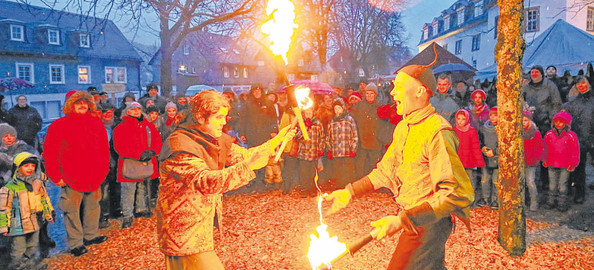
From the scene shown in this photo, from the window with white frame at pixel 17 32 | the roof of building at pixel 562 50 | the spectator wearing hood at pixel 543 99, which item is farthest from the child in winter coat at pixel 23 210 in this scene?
Answer: the window with white frame at pixel 17 32

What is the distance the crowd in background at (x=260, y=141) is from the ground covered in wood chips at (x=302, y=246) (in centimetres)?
41

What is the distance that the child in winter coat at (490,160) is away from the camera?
731 centimetres

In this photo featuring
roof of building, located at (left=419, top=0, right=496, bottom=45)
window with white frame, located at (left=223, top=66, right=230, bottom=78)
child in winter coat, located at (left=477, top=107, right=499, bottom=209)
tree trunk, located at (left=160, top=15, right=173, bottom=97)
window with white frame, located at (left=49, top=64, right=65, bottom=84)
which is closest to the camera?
child in winter coat, located at (left=477, top=107, right=499, bottom=209)

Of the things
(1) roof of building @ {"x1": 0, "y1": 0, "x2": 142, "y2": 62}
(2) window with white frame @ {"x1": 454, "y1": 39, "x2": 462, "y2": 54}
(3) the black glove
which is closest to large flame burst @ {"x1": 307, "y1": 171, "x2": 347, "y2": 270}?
(3) the black glove

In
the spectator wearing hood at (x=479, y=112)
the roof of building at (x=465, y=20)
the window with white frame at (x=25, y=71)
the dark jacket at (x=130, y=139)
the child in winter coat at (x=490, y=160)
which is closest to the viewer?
the dark jacket at (x=130, y=139)

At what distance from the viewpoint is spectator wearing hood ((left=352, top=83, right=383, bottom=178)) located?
29.6 feet

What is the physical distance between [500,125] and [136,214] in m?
6.10

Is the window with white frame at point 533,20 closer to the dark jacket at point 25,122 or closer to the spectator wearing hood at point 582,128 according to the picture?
the spectator wearing hood at point 582,128

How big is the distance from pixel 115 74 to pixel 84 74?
113 inches

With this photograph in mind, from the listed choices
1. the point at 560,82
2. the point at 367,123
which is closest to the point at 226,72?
the point at 560,82

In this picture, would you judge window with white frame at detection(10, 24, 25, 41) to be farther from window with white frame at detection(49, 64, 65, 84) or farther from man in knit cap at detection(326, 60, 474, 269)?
man in knit cap at detection(326, 60, 474, 269)

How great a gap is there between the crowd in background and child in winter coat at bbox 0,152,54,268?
0.04ft

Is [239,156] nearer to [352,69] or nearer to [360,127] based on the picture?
[360,127]

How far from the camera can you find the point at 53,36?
115 ft
